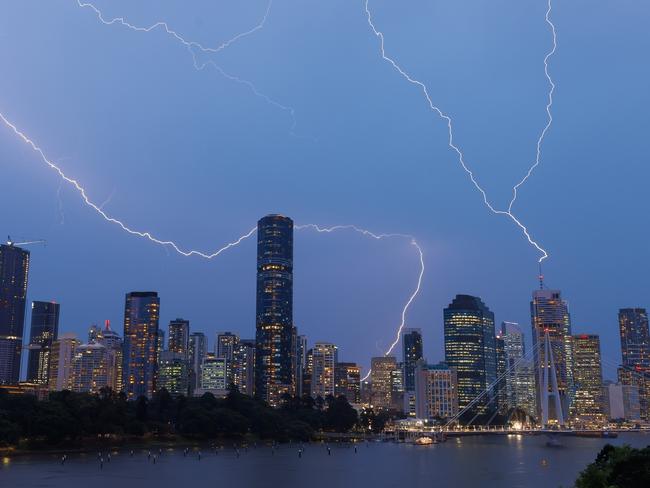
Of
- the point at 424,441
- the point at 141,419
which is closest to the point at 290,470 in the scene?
the point at 141,419

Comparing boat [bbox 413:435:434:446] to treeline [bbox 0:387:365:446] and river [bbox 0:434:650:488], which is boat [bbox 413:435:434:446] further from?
river [bbox 0:434:650:488]

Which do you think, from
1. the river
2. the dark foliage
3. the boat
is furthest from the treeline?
the dark foliage

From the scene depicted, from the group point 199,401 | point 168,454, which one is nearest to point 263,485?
point 168,454

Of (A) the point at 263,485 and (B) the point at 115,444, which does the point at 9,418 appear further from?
(A) the point at 263,485

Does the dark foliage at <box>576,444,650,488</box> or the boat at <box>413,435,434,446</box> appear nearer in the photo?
the dark foliage at <box>576,444,650,488</box>

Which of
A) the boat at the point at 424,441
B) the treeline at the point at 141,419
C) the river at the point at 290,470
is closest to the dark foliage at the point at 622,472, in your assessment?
the river at the point at 290,470

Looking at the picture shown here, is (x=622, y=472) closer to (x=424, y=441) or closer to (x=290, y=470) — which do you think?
(x=290, y=470)

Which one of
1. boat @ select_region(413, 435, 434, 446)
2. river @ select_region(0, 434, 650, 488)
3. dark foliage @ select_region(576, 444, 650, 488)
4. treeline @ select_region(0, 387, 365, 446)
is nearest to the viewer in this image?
dark foliage @ select_region(576, 444, 650, 488)

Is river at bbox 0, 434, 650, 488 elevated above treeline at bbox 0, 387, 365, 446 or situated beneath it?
situated beneath
